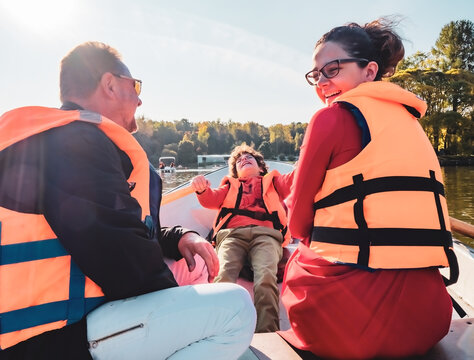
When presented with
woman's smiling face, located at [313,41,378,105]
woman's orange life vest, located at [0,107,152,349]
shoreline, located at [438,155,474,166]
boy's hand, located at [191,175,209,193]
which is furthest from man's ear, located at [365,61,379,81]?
shoreline, located at [438,155,474,166]

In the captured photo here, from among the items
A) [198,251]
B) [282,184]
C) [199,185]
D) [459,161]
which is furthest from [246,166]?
[459,161]

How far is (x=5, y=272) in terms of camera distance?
819mm

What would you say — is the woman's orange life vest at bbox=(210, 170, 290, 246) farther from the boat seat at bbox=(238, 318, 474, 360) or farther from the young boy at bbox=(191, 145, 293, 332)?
the boat seat at bbox=(238, 318, 474, 360)

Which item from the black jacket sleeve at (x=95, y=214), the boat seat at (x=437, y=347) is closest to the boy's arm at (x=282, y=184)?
the boat seat at (x=437, y=347)

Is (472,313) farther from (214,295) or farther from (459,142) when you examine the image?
(459,142)

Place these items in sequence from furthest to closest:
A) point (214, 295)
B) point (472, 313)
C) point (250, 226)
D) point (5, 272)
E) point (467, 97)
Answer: point (467, 97) → point (250, 226) → point (472, 313) → point (214, 295) → point (5, 272)

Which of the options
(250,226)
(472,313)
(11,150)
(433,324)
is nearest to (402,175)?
(433,324)

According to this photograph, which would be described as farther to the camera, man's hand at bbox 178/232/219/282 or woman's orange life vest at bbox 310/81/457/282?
man's hand at bbox 178/232/219/282

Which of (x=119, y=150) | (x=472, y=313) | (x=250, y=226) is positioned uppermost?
(x=119, y=150)

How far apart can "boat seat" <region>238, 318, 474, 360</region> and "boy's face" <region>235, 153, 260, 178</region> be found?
7.97 feet

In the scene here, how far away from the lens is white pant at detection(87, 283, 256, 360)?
889mm

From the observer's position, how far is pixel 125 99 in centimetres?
142

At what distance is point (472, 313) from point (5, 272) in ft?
8.03

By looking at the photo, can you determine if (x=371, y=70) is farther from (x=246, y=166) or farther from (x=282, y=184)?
(x=246, y=166)
